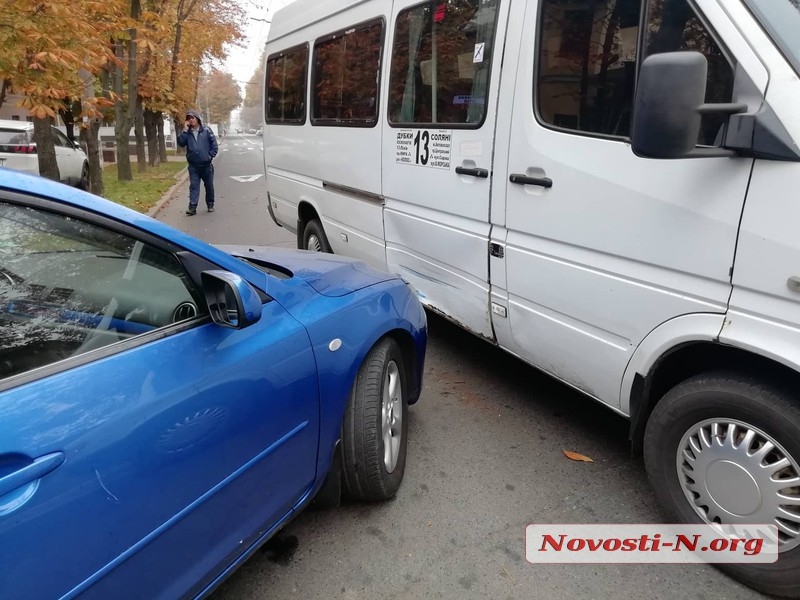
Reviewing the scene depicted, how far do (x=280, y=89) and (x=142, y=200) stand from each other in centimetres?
744

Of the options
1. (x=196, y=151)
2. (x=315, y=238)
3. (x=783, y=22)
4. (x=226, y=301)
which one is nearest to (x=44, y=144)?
(x=196, y=151)

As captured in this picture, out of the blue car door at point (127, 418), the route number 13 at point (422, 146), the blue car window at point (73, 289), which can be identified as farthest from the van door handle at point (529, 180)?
the blue car window at point (73, 289)

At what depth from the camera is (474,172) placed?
3.28 m

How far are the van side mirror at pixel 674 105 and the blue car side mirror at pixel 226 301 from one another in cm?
140

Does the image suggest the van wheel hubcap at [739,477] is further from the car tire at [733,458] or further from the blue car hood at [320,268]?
the blue car hood at [320,268]

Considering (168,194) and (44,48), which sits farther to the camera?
(168,194)

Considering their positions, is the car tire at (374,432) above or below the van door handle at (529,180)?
below

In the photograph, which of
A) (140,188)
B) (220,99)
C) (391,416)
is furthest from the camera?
(220,99)

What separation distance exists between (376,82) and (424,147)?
1.00m

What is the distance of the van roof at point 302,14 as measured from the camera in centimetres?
509

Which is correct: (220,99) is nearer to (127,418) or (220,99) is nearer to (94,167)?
(94,167)

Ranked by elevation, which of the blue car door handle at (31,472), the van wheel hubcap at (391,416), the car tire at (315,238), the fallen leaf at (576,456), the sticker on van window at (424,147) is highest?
the sticker on van window at (424,147)

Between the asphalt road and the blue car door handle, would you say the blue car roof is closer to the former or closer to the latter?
the blue car door handle

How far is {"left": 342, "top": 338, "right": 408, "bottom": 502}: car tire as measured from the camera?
100 inches
